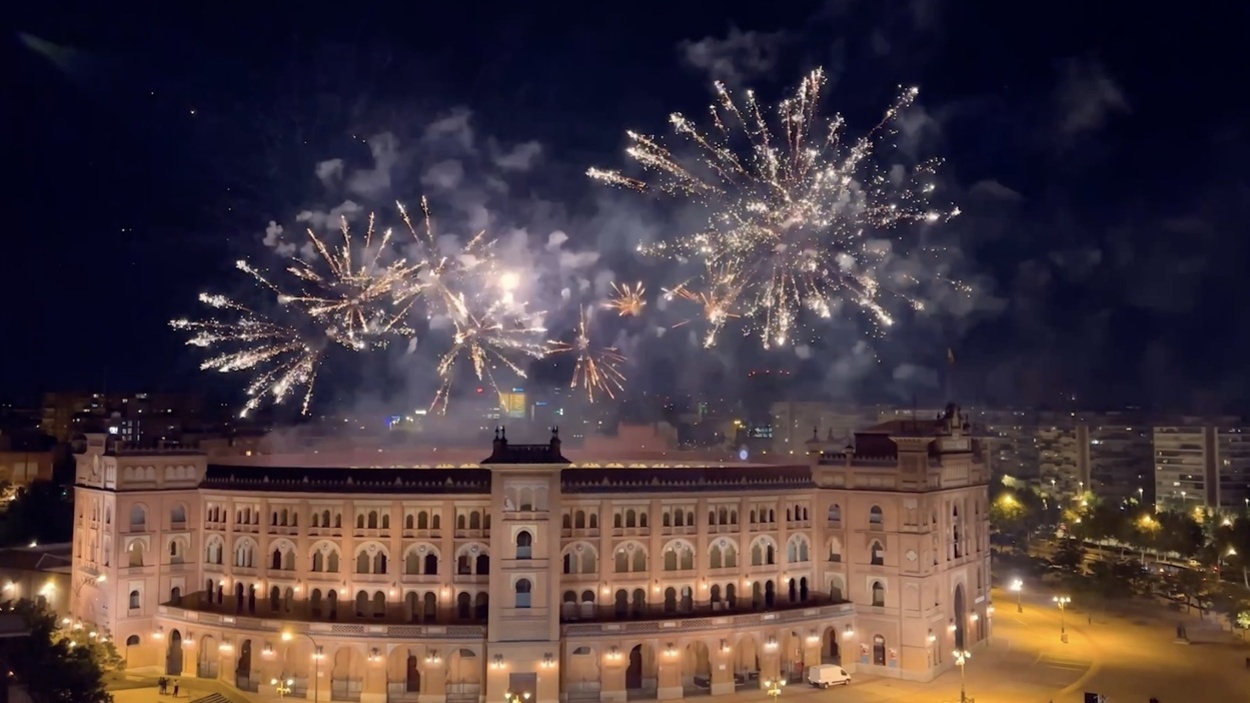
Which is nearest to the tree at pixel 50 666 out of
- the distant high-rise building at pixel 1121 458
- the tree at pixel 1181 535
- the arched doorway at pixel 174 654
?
the arched doorway at pixel 174 654

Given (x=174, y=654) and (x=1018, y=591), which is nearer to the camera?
(x=174, y=654)

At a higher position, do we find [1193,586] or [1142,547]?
[1142,547]

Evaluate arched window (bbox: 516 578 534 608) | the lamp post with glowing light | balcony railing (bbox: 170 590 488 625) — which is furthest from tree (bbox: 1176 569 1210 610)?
balcony railing (bbox: 170 590 488 625)

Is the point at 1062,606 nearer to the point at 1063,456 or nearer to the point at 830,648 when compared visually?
the point at 830,648

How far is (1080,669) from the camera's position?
66.2m

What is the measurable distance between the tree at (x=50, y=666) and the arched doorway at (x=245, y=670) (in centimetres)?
889

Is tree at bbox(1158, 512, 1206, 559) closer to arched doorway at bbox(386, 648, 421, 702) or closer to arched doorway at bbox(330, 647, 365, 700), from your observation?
arched doorway at bbox(386, 648, 421, 702)

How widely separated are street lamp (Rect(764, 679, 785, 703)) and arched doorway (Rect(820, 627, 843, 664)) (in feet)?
16.8

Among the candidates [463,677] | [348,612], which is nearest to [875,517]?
[463,677]

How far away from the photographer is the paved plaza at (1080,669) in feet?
194

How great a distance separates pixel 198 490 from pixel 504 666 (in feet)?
84.6

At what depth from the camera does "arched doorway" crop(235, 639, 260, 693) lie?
5991 centimetres

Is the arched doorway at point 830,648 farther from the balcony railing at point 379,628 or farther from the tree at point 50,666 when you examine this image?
the tree at point 50,666

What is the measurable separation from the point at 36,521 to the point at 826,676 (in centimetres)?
7890
